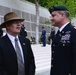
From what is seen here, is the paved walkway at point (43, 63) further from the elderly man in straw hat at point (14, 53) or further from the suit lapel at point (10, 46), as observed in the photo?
the suit lapel at point (10, 46)

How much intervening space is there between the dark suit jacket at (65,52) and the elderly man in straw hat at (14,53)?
1.34 feet

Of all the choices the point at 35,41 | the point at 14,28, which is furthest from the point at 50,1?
the point at 14,28

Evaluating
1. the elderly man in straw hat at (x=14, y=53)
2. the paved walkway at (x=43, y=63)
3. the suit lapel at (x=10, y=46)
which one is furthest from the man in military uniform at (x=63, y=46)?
the paved walkway at (x=43, y=63)

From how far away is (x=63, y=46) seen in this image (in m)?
4.03

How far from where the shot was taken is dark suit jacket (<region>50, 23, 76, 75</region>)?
13.0 ft

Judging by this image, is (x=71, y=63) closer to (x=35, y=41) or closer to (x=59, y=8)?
(x=59, y=8)

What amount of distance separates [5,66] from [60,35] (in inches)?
32.7

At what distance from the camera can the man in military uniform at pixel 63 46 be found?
3969 millimetres

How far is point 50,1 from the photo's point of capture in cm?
3344

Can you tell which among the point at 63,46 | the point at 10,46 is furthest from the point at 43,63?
the point at 63,46

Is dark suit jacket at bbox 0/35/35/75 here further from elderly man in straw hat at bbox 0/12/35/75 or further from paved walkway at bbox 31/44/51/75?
paved walkway at bbox 31/44/51/75

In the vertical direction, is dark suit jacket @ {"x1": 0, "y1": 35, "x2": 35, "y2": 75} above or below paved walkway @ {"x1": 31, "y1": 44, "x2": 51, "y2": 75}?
above

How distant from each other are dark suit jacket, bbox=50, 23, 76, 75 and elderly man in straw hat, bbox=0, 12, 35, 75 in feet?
1.34

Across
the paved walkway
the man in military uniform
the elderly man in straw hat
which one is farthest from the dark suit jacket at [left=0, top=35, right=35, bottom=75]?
the paved walkway
